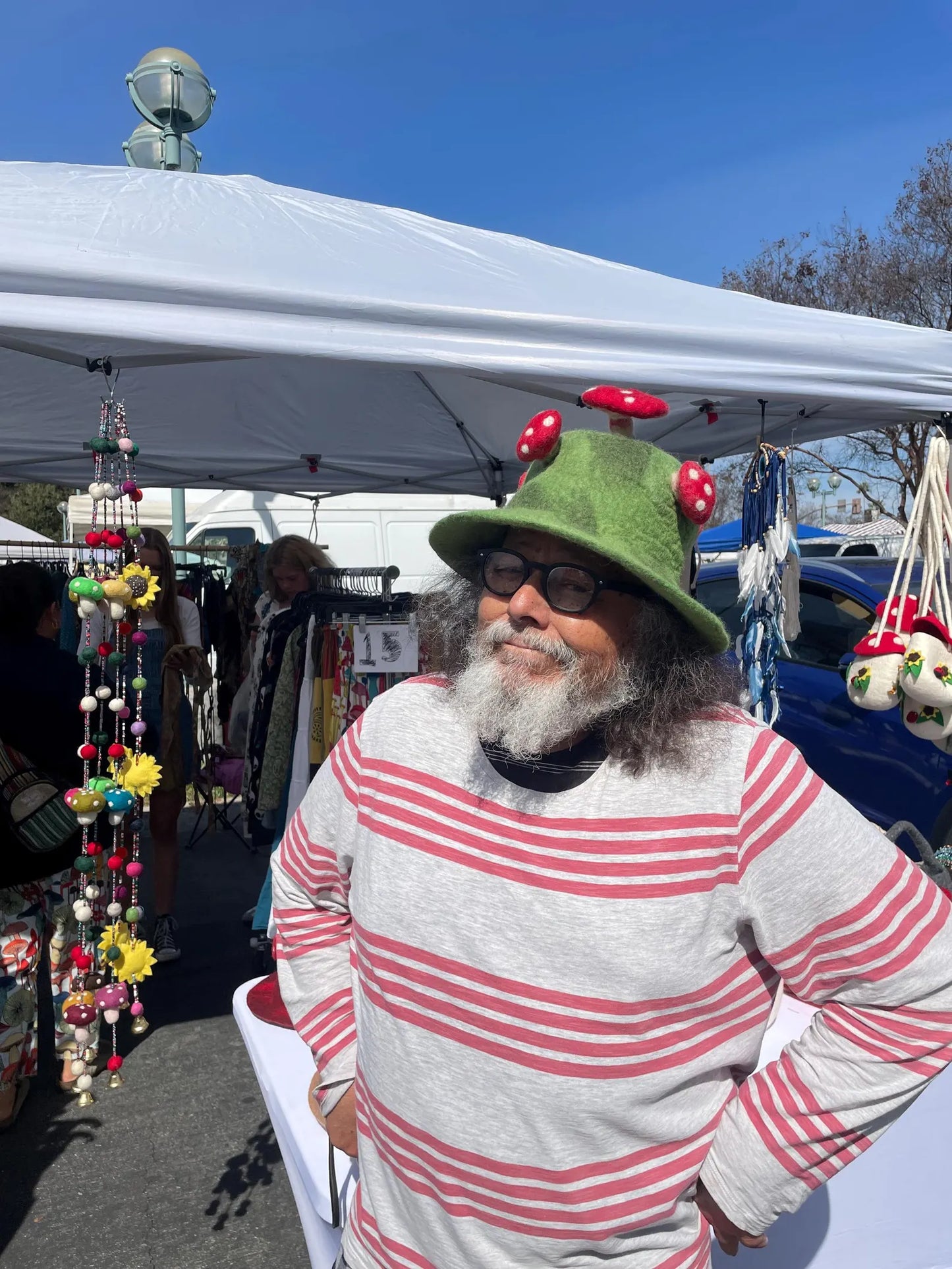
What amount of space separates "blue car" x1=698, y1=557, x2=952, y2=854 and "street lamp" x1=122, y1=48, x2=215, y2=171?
3.40 m

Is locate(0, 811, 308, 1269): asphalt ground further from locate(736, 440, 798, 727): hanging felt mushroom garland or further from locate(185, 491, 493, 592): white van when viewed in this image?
locate(185, 491, 493, 592): white van

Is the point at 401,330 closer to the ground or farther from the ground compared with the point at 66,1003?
farther from the ground

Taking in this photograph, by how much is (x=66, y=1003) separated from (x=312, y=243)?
2.12m

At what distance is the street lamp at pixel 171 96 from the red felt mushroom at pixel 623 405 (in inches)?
145

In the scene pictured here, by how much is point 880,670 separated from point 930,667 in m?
0.13

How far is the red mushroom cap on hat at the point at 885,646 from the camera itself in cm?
256

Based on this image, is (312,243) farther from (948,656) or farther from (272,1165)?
(272,1165)

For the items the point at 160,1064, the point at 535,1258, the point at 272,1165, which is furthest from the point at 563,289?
the point at 160,1064

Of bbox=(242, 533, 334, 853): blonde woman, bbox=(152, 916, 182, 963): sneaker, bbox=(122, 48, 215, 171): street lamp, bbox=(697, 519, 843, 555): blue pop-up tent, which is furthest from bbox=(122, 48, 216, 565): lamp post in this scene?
bbox=(697, 519, 843, 555): blue pop-up tent

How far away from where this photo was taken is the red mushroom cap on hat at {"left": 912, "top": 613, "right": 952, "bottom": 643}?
256 cm

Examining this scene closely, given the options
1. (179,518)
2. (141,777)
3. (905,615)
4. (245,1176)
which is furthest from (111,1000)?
(179,518)

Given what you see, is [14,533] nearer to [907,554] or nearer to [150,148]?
[150,148]

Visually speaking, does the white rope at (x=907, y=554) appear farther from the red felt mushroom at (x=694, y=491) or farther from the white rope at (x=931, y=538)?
the red felt mushroom at (x=694, y=491)

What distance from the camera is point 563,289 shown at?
94.9 inches
